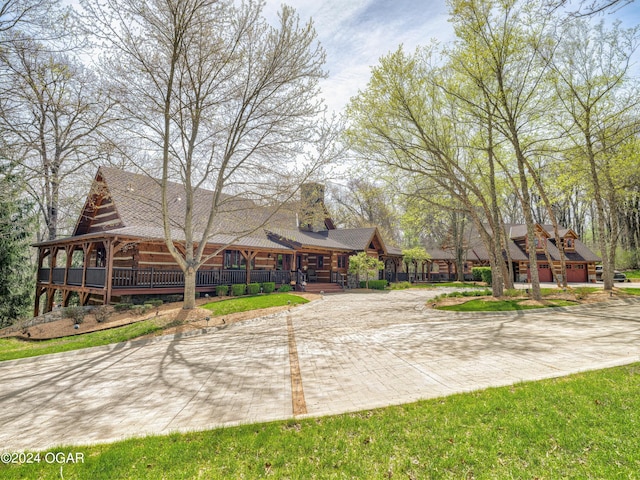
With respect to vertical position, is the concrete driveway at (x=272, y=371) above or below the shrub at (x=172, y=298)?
below

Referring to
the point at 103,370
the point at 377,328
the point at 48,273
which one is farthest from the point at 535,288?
the point at 48,273

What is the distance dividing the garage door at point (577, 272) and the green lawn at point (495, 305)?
2729 cm

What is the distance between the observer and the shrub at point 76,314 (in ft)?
41.0

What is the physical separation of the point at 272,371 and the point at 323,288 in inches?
749

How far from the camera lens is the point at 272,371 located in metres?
6.11

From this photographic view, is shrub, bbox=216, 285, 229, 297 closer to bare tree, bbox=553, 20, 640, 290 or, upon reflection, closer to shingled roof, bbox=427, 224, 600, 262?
bare tree, bbox=553, 20, 640, 290

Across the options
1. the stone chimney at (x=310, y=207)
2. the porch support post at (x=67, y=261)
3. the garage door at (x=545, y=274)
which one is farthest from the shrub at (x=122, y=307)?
the garage door at (x=545, y=274)

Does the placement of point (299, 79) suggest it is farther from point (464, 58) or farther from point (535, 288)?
point (535, 288)

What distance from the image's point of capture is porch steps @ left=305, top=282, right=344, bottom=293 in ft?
78.5

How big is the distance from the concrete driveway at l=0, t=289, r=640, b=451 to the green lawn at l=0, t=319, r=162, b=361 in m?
0.46

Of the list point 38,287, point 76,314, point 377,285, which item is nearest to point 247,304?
point 76,314

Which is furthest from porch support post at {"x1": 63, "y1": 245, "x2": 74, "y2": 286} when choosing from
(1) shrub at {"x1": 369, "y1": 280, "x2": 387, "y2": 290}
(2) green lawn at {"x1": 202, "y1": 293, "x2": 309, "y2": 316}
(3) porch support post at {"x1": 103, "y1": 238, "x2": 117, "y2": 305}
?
(1) shrub at {"x1": 369, "y1": 280, "x2": 387, "y2": 290}

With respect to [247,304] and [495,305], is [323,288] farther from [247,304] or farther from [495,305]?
[495,305]

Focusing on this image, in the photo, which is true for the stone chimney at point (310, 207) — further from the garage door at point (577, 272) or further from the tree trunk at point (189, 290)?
the garage door at point (577, 272)
